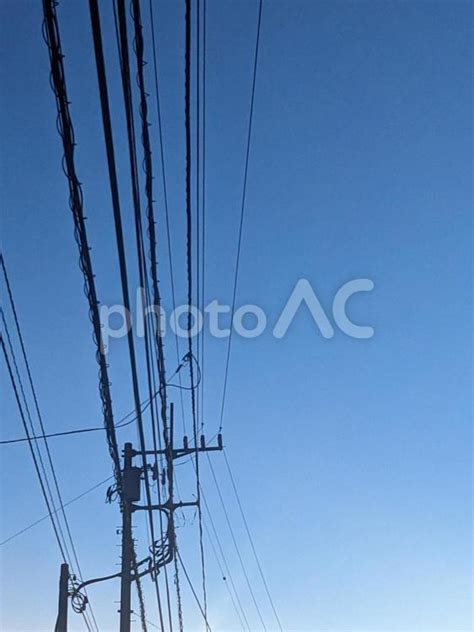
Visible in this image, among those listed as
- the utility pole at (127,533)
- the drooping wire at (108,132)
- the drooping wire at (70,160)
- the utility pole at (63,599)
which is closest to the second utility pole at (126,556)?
the utility pole at (127,533)

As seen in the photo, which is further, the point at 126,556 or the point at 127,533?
the point at 127,533

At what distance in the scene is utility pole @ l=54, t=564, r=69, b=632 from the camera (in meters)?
17.5

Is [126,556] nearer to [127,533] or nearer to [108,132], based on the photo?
[127,533]

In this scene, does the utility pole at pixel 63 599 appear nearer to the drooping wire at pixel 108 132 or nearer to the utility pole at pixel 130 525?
the utility pole at pixel 130 525

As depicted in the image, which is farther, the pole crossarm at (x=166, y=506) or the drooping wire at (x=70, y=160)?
the pole crossarm at (x=166, y=506)

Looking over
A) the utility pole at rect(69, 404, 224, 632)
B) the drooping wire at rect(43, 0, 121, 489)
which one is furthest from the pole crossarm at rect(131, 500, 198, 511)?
the drooping wire at rect(43, 0, 121, 489)

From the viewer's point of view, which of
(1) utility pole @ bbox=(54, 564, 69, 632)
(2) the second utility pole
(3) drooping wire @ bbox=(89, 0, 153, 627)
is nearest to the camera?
(3) drooping wire @ bbox=(89, 0, 153, 627)

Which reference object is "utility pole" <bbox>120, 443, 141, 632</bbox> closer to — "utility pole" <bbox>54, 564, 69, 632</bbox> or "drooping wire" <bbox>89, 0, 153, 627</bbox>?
"utility pole" <bbox>54, 564, 69, 632</bbox>

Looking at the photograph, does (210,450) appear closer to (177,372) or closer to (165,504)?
(165,504)

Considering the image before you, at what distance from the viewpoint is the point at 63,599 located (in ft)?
59.1

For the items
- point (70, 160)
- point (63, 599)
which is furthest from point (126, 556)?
point (70, 160)

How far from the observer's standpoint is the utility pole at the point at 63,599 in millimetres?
17531

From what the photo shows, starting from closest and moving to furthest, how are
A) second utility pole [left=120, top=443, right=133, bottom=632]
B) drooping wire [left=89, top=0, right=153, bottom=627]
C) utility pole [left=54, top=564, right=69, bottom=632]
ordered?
drooping wire [left=89, top=0, right=153, bottom=627], second utility pole [left=120, top=443, right=133, bottom=632], utility pole [left=54, top=564, right=69, bottom=632]

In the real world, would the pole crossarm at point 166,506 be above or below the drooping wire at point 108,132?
above
